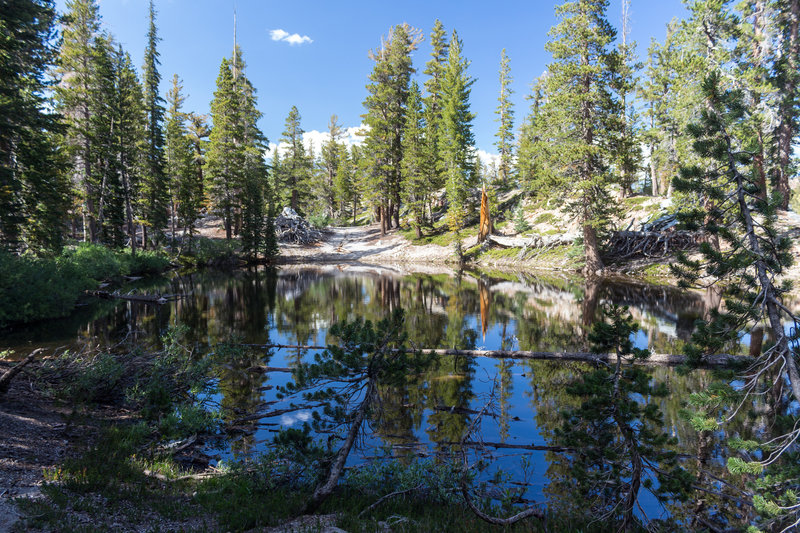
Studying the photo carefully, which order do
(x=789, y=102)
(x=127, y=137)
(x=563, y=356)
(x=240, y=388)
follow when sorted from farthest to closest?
(x=127, y=137), (x=789, y=102), (x=563, y=356), (x=240, y=388)

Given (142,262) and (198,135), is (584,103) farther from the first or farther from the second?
(198,135)

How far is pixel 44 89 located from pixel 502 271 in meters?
32.7

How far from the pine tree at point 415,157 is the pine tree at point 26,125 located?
3079 cm

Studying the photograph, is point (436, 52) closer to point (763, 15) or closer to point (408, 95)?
point (408, 95)

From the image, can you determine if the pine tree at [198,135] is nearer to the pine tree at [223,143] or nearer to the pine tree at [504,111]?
the pine tree at [223,143]

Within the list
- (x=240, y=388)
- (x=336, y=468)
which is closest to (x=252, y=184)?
(x=240, y=388)

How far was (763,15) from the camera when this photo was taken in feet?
69.7

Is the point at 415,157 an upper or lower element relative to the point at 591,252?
upper

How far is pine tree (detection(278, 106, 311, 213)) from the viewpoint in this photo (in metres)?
62.6

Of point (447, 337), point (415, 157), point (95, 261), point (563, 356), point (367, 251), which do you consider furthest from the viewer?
point (367, 251)

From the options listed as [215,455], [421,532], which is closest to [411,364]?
[421,532]

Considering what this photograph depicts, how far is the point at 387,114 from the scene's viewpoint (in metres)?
47.0

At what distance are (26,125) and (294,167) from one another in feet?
155

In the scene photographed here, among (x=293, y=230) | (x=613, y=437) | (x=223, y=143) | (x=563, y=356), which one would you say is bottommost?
(x=563, y=356)
